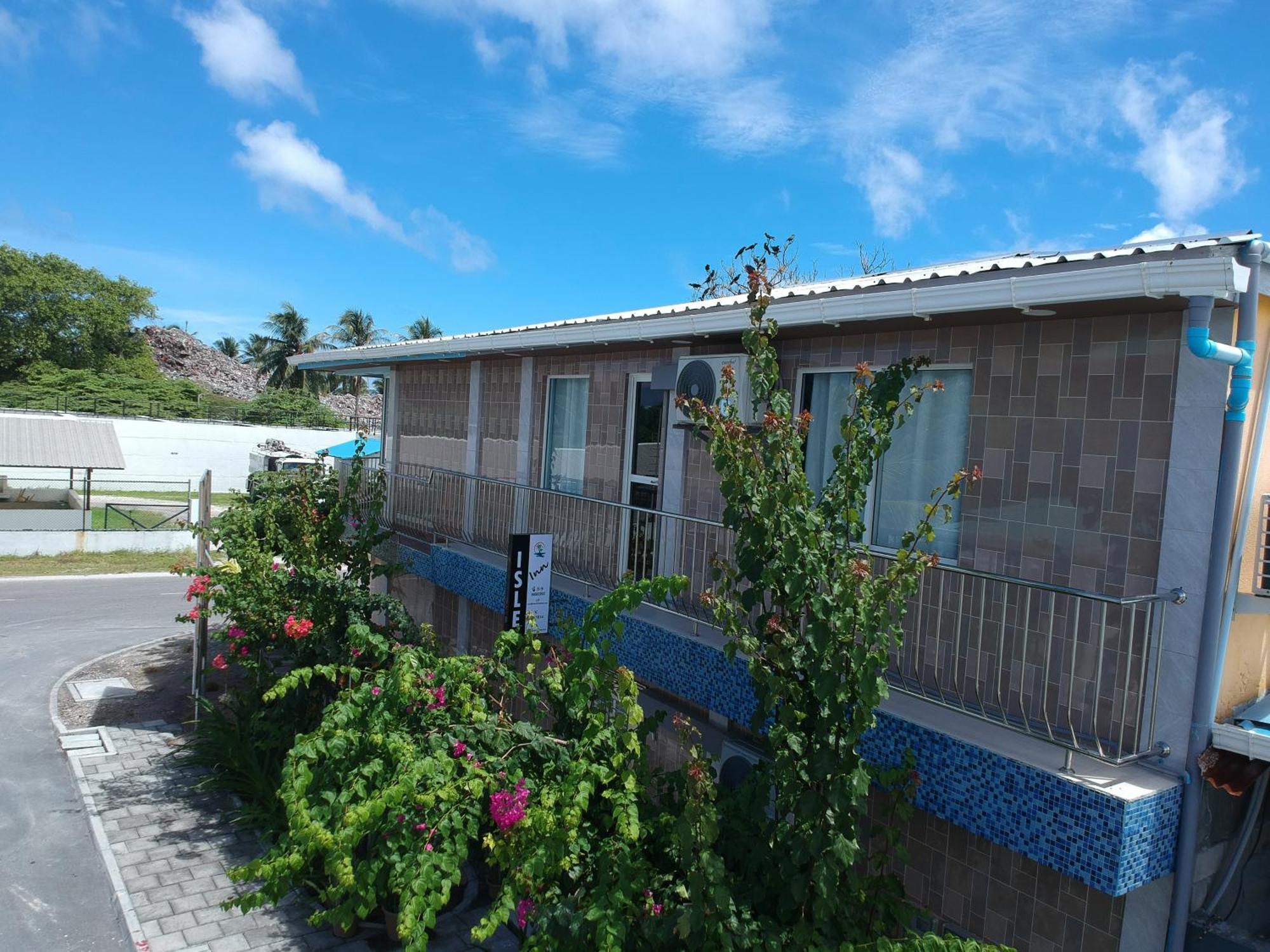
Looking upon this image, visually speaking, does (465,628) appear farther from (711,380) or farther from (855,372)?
(855,372)

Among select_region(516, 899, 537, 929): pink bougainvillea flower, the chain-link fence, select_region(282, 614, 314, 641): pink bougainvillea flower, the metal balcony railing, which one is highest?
the metal balcony railing

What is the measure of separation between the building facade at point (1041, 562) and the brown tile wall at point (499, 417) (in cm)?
363

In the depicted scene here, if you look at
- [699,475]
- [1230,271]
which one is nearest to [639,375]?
[699,475]

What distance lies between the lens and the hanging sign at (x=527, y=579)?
7395mm

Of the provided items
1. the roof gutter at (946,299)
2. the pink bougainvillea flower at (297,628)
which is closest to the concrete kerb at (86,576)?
the pink bougainvillea flower at (297,628)

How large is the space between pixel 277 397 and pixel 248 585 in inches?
2060

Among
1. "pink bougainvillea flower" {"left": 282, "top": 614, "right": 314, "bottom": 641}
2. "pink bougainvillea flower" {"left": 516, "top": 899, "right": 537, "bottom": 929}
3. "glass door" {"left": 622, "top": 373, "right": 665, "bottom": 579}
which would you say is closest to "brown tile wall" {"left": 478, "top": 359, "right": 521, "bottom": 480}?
"glass door" {"left": 622, "top": 373, "right": 665, "bottom": 579}

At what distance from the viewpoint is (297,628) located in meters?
8.50

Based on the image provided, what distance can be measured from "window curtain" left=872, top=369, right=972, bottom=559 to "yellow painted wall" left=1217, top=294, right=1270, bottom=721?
1470 millimetres

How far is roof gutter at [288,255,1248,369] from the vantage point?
3.83 m

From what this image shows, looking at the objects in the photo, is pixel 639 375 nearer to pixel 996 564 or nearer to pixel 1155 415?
pixel 996 564

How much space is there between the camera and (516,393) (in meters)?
10.7

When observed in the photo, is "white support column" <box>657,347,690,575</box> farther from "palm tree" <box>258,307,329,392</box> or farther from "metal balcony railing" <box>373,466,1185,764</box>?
"palm tree" <box>258,307,329,392</box>

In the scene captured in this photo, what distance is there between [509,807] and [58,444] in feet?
72.4
